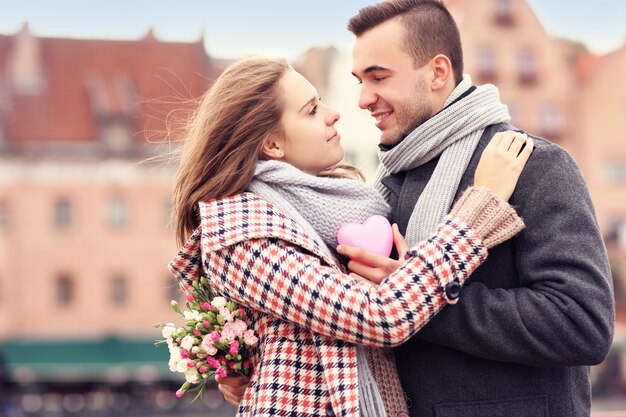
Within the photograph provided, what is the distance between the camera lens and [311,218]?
271 cm

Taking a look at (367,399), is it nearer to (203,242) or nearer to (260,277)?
(260,277)

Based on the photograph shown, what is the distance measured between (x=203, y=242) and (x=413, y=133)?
634 mm

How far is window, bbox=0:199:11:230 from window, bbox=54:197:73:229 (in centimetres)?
136

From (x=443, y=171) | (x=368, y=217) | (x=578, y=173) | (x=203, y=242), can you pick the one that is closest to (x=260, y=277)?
(x=203, y=242)

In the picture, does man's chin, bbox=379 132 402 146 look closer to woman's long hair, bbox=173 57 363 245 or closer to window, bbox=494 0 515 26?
woman's long hair, bbox=173 57 363 245

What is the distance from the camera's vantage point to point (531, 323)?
8.04 feet

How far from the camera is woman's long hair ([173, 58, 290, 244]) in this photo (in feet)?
8.96

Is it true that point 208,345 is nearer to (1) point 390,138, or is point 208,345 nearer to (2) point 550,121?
(1) point 390,138

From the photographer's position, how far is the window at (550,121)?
3322 centimetres

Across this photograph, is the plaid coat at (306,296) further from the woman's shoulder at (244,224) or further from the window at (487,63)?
the window at (487,63)

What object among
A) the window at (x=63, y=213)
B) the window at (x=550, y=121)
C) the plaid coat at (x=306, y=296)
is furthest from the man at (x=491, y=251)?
the window at (x=550, y=121)

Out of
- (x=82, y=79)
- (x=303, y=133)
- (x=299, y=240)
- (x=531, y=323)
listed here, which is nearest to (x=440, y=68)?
(x=303, y=133)

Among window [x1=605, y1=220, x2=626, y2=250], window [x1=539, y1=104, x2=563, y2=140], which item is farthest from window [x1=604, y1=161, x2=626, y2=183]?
window [x1=539, y1=104, x2=563, y2=140]

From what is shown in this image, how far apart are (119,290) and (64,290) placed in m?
1.58
